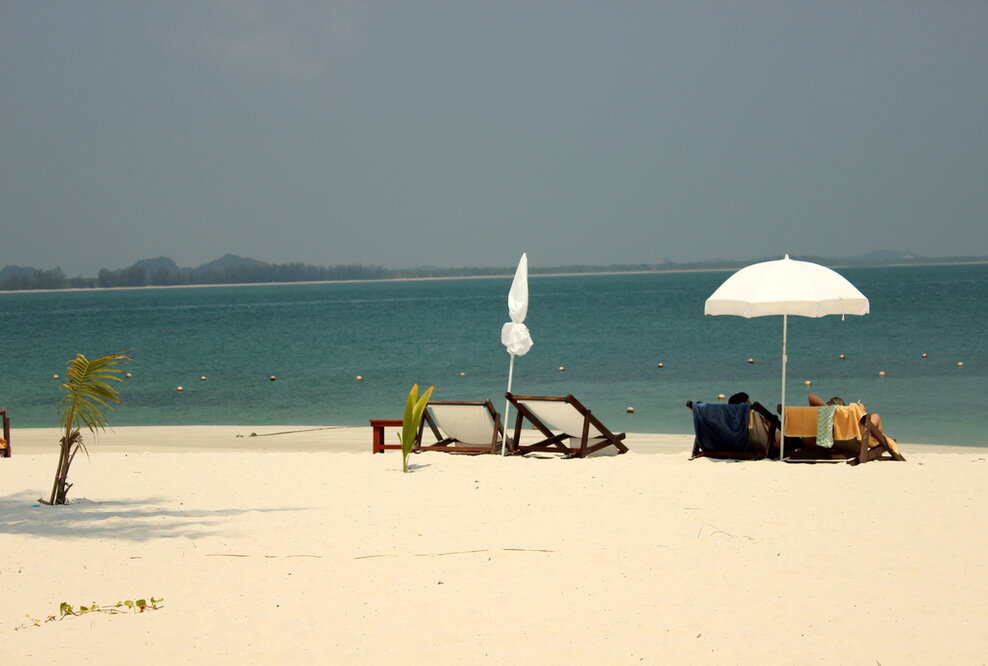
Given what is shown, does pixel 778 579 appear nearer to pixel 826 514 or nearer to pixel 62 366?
pixel 826 514

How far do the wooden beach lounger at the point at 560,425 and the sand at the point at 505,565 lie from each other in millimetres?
1009

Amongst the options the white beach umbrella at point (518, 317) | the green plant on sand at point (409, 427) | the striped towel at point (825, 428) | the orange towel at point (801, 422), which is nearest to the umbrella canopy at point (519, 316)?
the white beach umbrella at point (518, 317)

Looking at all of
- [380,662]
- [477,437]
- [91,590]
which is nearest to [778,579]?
[380,662]

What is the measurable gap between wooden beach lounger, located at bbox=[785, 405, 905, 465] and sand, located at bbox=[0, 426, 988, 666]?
1.26 feet

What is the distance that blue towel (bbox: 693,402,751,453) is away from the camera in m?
9.69

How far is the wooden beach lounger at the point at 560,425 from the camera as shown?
1008 centimetres

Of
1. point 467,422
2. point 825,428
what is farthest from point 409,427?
point 825,428

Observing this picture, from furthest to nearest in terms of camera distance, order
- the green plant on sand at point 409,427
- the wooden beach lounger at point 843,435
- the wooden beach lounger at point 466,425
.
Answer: the wooden beach lounger at point 466,425, the wooden beach lounger at point 843,435, the green plant on sand at point 409,427

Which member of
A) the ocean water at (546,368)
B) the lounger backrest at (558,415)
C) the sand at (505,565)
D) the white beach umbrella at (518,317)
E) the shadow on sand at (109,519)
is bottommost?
the ocean water at (546,368)

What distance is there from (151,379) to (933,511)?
26616 millimetres

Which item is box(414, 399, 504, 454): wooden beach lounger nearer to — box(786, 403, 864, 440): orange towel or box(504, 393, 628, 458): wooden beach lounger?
box(504, 393, 628, 458): wooden beach lounger

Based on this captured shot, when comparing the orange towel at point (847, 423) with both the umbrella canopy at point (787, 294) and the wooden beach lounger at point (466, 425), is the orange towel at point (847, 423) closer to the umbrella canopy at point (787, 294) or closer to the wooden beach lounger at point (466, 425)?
the umbrella canopy at point (787, 294)

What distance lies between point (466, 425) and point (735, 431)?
9.09 ft

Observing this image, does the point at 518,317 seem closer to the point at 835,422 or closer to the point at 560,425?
the point at 560,425
